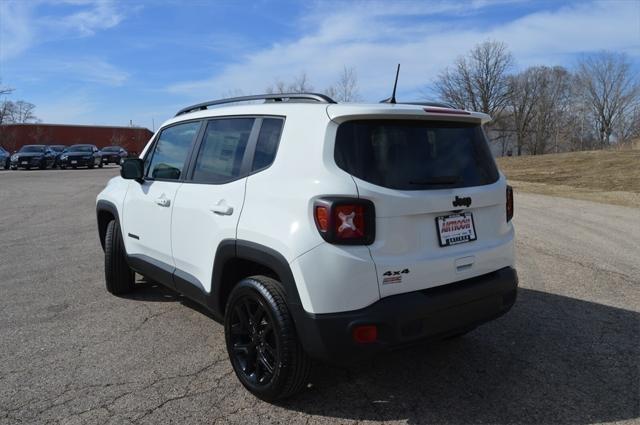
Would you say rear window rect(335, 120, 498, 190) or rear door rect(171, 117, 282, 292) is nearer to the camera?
rear window rect(335, 120, 498, 190)

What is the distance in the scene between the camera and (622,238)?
8820 millimetres

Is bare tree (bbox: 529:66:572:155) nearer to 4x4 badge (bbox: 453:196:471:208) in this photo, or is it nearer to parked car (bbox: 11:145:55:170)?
parked car (bbox: 11:145:55:170)

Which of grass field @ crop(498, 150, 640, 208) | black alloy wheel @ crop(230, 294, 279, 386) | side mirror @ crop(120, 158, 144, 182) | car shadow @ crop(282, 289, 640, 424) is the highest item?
side mirror @ crop(120, 158, 144, 182)

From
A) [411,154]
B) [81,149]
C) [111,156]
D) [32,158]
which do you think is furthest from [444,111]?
[111,156]

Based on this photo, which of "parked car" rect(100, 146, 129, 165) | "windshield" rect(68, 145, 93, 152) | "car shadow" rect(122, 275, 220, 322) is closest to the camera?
"car shadow" rect(122, 275, 220, 322)

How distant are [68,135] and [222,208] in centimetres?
6166

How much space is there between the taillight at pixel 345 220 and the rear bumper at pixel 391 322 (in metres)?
0.39

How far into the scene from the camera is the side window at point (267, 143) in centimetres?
335

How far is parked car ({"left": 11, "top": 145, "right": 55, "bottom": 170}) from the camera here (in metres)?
32.9

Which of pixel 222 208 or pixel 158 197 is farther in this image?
pixel 158 197

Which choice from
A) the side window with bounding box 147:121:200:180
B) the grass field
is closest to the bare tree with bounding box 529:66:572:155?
the grass field

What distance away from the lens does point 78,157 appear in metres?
34.0

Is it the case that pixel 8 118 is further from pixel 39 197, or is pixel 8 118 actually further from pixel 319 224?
pixel 319 224

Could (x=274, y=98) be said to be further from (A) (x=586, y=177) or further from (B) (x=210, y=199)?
(A) (x=586, y=177)
